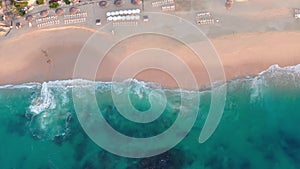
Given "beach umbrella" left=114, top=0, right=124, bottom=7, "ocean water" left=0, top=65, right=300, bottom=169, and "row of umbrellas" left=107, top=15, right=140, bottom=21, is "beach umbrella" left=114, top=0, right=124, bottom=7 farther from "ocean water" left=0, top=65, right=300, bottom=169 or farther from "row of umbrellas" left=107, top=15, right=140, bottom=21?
"ocean water" left=0, top=65, right=300, bottom=169

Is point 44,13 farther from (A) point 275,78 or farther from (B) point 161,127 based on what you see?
(A) point 275,78

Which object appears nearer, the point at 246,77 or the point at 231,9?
the point at 246,77

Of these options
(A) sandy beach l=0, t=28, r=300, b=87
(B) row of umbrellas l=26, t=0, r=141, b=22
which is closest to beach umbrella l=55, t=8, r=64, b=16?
(B) row of umbrellas l=26, t=0, r=141, b=22

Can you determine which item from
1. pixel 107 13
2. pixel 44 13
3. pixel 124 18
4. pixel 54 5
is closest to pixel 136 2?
pixel 124 18

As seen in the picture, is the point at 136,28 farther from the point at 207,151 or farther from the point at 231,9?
the point at 207,151

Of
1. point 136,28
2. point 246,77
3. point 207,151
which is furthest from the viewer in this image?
→ point 136,28

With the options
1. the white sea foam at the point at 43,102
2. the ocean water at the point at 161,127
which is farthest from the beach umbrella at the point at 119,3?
the white sea foam at the point at 43,102

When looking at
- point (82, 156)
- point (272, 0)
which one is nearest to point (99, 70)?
point (82, 156)
